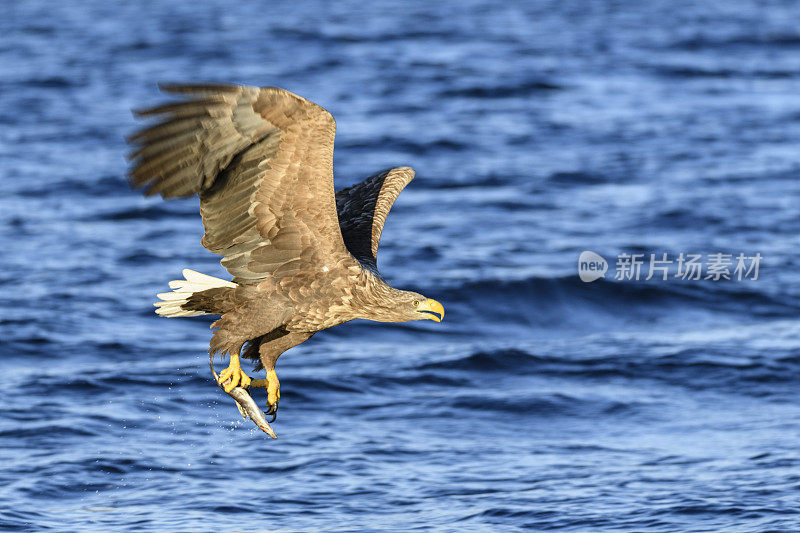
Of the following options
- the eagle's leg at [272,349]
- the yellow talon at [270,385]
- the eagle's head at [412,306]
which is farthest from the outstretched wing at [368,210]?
the yellow talon at [270,385]

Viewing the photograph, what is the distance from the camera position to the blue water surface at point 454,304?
27.7ft

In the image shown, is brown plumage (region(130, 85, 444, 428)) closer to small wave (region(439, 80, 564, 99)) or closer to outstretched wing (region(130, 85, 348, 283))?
outstretched wing (region(130, 85, 348, 283))

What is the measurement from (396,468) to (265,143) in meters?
3.54

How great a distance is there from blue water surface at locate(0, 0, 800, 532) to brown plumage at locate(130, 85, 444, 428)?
6.07ft

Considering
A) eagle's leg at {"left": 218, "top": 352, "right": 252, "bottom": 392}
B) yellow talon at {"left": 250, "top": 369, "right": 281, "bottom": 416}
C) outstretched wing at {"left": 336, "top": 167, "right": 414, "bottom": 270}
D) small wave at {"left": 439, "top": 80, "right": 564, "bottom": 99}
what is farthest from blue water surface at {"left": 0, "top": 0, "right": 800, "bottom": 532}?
outstretched wing at {"left": 336, "top": 167, "right": 414, "bottom": 270}

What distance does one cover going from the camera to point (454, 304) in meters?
12.4

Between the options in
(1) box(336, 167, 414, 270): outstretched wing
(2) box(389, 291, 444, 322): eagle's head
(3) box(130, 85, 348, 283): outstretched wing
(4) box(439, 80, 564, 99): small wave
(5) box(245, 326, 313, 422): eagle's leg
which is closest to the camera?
(3) box(130, 85, 348, 283): outstretched wing

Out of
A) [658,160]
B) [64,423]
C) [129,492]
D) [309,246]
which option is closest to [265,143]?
[309,246]

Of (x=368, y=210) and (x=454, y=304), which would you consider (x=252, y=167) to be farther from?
(x=454, y=304)

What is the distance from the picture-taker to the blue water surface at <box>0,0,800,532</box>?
27.7ft

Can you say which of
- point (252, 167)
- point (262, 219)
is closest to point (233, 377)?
point (262, 219)

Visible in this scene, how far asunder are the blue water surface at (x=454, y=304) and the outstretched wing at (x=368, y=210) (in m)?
1.81

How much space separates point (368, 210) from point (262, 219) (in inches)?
58.1

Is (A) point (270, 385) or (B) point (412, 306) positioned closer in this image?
(B) point (412, 306)
